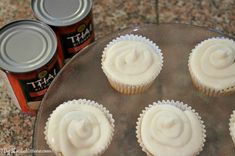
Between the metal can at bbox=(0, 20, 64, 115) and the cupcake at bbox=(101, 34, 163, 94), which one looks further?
the cupcake at bbox=(101, 34, 163, 94)

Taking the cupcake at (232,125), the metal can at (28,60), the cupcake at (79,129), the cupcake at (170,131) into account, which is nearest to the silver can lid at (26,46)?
the metal can at (28,60)

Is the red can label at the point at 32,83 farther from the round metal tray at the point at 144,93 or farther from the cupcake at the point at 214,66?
the cupcake at the point at 214,66

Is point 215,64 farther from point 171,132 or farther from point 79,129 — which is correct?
point 79,129

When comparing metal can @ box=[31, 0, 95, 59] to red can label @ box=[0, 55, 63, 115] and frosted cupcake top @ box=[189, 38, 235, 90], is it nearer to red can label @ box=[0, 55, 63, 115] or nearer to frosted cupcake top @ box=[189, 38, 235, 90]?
red can label @ box=[0, 55, 63, 115]

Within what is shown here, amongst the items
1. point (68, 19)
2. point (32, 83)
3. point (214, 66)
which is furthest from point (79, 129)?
point (214, 66)

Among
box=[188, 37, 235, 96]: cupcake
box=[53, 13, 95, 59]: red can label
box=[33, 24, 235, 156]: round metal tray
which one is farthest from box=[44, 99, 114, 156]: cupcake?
box=[188, 37, 235, 96]: cupcake
